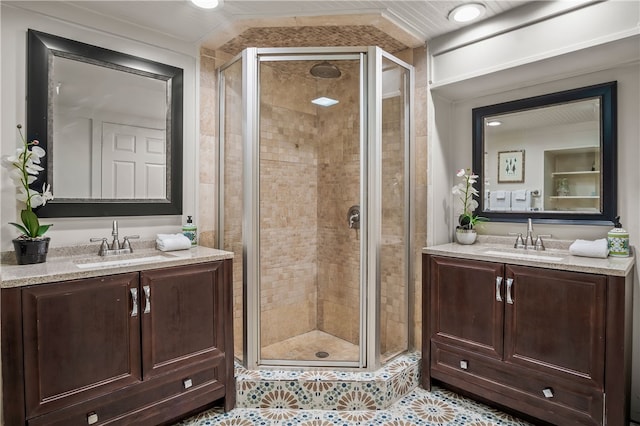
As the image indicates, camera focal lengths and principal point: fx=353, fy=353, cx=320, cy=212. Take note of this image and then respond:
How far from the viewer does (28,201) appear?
1.77 m

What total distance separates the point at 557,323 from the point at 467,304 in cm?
45

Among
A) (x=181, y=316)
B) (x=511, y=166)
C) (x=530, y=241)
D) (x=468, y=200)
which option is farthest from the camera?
(x=468, y=200)

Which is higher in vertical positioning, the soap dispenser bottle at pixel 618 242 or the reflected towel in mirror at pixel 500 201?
the reflected towel in mirror at pixel 500 201

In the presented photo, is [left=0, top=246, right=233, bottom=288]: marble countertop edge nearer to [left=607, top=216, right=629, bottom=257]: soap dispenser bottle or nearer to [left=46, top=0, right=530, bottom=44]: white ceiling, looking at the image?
[left=46, top=0, right=530, bottom=44]: white ceiling

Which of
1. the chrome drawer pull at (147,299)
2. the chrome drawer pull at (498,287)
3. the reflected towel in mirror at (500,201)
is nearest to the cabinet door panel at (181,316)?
the chrome drawer pull at (147,299)

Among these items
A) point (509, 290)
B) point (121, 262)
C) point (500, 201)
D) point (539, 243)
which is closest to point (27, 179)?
point (121, 262)

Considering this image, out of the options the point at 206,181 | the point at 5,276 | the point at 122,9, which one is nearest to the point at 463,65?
the point at 206,181

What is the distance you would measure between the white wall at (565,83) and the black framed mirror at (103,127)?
1.81 metres

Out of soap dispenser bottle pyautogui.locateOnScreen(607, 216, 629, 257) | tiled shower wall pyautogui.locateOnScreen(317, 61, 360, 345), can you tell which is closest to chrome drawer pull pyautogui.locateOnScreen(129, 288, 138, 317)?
tiled shower wall pyautogui.locateOnScreen(317, 61, 360, 345)

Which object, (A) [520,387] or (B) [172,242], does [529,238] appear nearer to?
(A) [520,387]

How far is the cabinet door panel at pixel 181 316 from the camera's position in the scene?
5.79 feet

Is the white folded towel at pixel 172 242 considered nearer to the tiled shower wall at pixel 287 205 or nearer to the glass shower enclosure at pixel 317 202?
the glass shower enclosure at pixel 317 202

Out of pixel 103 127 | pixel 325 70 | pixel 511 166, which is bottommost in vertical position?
pixel 511 166

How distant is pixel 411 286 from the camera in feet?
8.32
